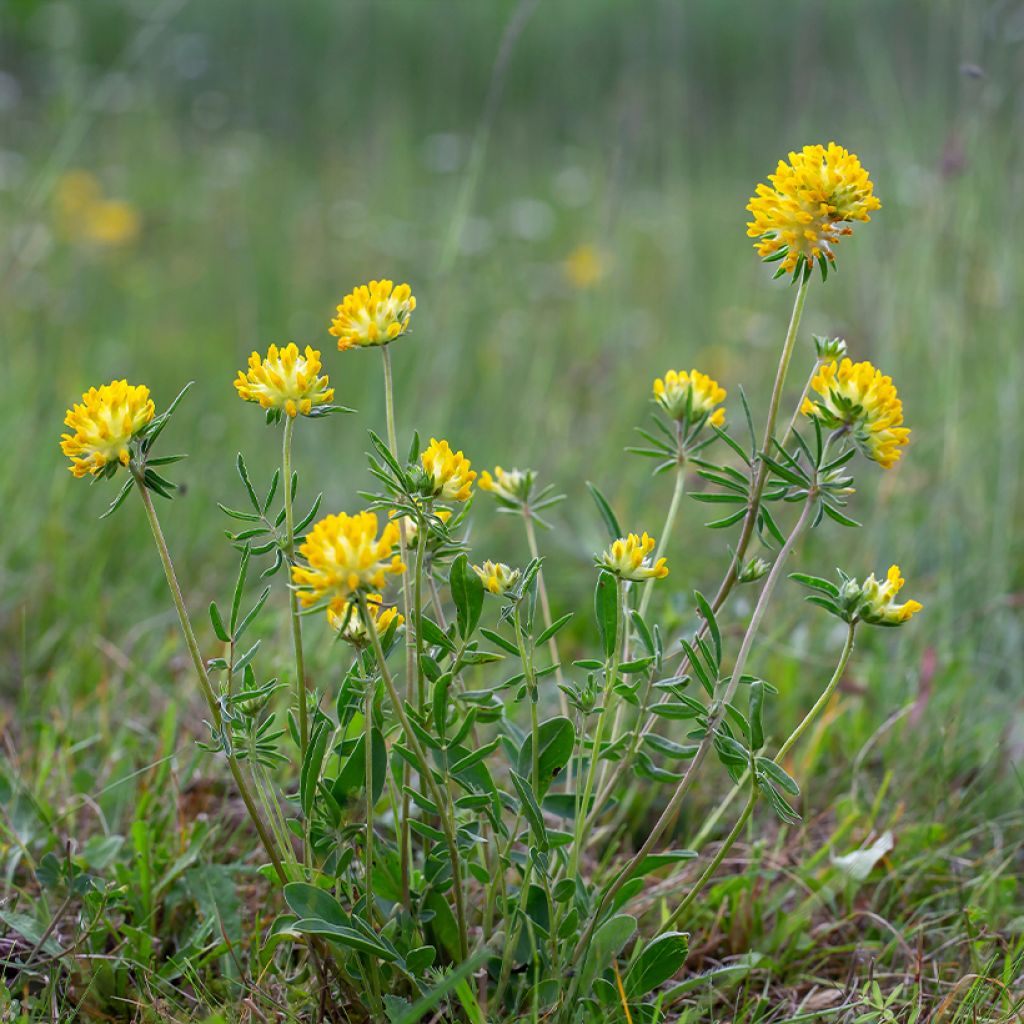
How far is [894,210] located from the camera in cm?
400

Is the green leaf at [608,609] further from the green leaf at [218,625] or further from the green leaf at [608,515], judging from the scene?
the green leaf at [218,625]

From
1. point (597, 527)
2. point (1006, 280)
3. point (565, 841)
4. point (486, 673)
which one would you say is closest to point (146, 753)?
point (486, 673)

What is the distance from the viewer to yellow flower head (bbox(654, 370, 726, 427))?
1.22 m

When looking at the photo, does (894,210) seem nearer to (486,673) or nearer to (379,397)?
(379,397)

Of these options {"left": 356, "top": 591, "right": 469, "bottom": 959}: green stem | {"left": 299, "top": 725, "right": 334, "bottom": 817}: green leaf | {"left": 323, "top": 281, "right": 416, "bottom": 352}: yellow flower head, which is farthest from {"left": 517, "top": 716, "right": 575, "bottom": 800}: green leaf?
{"left": 323, "top": 281, "right": 416, "bottom": 352}: yellow flower head

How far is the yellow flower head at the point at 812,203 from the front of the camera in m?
1.06

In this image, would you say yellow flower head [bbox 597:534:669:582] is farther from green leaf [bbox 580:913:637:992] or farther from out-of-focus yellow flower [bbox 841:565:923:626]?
green leaf [bbox 580:913:637:992]

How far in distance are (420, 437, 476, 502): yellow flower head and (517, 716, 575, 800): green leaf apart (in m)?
0.27

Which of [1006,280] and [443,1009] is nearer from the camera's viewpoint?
[443,1009]

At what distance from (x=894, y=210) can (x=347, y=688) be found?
Result: 135 inches

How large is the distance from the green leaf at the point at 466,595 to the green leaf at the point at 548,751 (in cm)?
14

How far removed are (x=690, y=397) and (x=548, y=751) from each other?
16.1 inches

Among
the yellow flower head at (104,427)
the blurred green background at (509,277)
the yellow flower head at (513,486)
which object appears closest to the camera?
the yellow flower head at (104,427)

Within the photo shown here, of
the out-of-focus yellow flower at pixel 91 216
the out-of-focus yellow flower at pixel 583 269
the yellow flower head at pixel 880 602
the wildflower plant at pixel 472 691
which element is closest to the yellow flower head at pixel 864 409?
the wildflower plant at pixel 472 691
